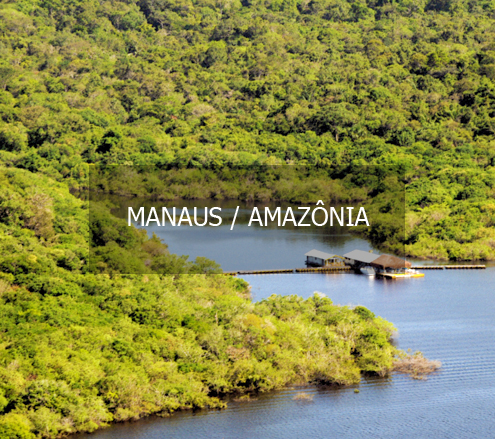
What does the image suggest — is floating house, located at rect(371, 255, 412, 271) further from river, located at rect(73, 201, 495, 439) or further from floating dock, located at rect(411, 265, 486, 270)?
river, located at rect(73, 201, 495, 439)

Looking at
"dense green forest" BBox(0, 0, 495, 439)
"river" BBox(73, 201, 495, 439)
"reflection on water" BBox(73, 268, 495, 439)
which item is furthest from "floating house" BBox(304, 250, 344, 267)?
"reflection on water" BBox(73, 268, 495, 439)

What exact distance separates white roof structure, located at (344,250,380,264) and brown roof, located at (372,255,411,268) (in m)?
0.43

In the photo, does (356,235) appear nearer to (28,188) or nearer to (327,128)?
(28,188)

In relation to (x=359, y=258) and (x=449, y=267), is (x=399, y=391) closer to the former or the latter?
(x=359, y=258)

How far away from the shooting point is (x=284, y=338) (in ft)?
110

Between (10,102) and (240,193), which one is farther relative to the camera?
(10,102)

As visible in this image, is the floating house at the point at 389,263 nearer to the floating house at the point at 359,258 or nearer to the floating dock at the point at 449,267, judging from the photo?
the floating house at the point at 359,258

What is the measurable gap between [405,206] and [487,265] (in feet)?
53.5

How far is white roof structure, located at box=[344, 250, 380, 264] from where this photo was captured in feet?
177

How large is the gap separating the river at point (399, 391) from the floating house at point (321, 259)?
3345mm

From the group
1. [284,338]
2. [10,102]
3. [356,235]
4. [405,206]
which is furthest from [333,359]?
[10,102]

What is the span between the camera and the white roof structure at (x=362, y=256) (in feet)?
177

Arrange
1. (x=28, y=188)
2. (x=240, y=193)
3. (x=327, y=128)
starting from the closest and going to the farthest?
(x=28, y=188), (x=240, y=193), (x=327, y=128)

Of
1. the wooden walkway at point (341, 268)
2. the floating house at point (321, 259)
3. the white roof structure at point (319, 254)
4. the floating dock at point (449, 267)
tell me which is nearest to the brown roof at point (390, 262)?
the wooden walkway at point (341, 268)
